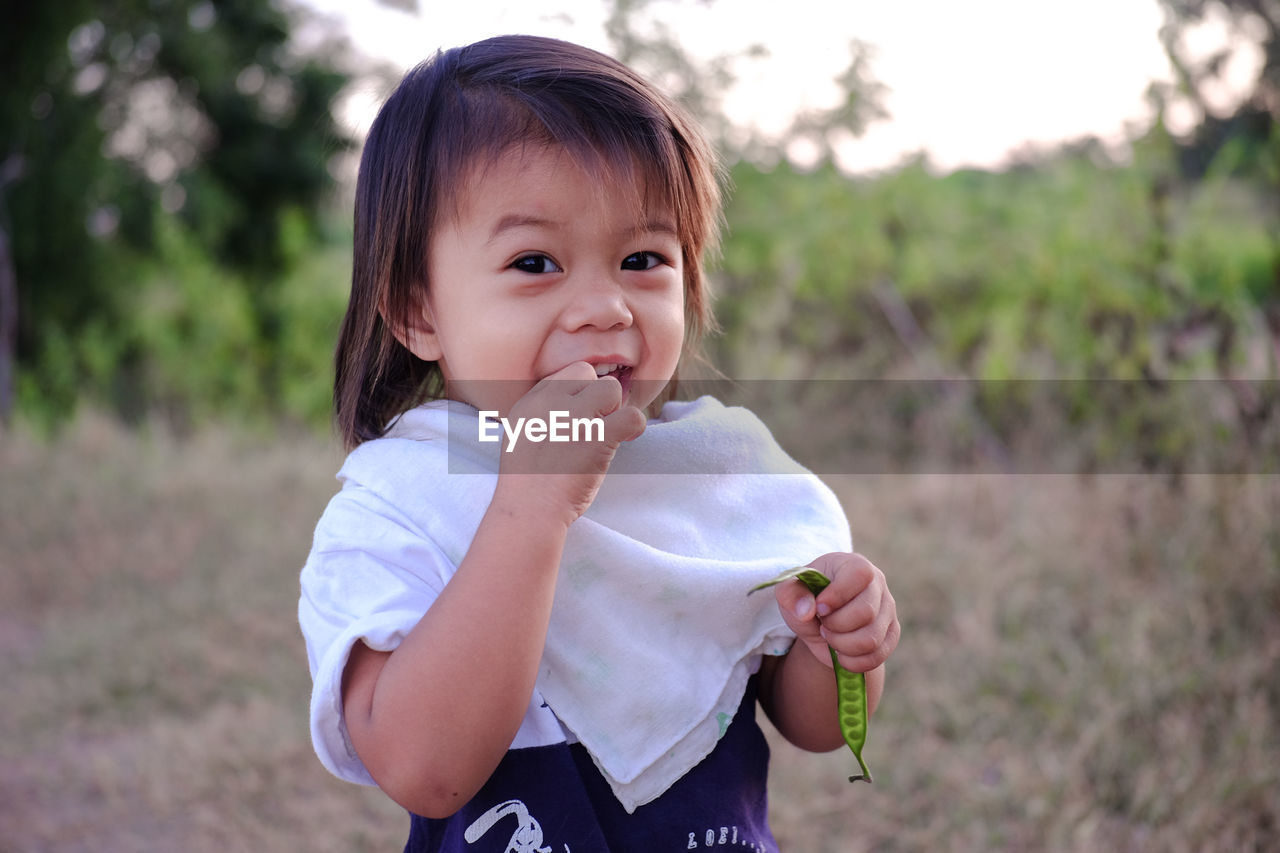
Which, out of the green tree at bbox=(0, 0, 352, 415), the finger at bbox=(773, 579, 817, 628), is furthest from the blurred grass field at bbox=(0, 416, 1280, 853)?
the green tree at bbox=(0, 0, 352, 415)

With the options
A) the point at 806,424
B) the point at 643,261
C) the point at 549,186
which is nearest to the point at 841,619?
the point at 643,261

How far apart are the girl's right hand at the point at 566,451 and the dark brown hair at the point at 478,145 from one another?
26 centimetres

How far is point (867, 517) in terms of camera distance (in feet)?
11.7

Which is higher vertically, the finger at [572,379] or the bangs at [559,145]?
the bangs at [559,145]

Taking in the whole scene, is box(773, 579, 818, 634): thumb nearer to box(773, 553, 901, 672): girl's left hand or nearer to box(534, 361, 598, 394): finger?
box(773, 553, 901, 672): girl's left hand

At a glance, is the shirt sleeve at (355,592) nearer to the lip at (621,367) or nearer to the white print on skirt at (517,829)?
the white print on skirt at (517,829)

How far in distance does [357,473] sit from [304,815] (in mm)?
1312

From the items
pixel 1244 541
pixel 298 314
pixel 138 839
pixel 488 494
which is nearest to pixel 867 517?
pixel 1244 541

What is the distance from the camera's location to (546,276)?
1158mm

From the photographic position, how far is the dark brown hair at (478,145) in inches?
46.9

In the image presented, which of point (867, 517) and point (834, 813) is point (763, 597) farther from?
point (867, 517)

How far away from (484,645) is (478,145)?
1.81ft

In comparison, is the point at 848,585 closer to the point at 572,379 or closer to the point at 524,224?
the point at 572,379

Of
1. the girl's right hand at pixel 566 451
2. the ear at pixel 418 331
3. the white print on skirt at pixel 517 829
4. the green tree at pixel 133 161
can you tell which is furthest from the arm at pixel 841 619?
the green tree at pixel 133 161
